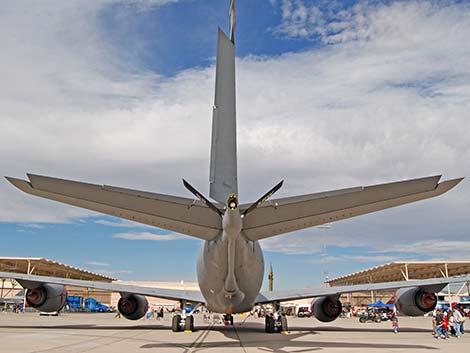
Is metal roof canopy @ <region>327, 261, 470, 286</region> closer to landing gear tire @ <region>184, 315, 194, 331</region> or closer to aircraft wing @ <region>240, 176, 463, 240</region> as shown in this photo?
landing gear tire @ <region>184, 315, 194, 331</region>

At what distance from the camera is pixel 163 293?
2241 cm

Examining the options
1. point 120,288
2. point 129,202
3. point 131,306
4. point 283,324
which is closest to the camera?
point 129,202

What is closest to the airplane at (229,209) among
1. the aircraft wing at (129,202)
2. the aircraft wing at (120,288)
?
the aircraft wing at (129,202)

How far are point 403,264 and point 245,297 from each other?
4319cm

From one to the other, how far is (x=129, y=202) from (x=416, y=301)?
16119 millimetres

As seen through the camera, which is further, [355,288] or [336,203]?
[355,288]

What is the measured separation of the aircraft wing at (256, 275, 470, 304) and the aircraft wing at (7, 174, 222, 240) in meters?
12.5


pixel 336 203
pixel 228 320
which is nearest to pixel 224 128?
pixel 336 203

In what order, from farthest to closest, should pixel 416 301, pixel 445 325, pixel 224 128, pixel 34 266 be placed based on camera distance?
pixel 34 266 < pixel 416 301 < pixel 445 325 < pixel 224 128

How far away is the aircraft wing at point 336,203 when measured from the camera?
30.4 feet

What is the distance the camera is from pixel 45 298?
71.1 feet

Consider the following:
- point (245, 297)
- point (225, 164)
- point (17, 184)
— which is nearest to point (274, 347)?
point (245, 297)

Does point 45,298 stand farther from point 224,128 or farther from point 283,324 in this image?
point 224,128

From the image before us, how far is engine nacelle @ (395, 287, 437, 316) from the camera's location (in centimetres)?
2038
